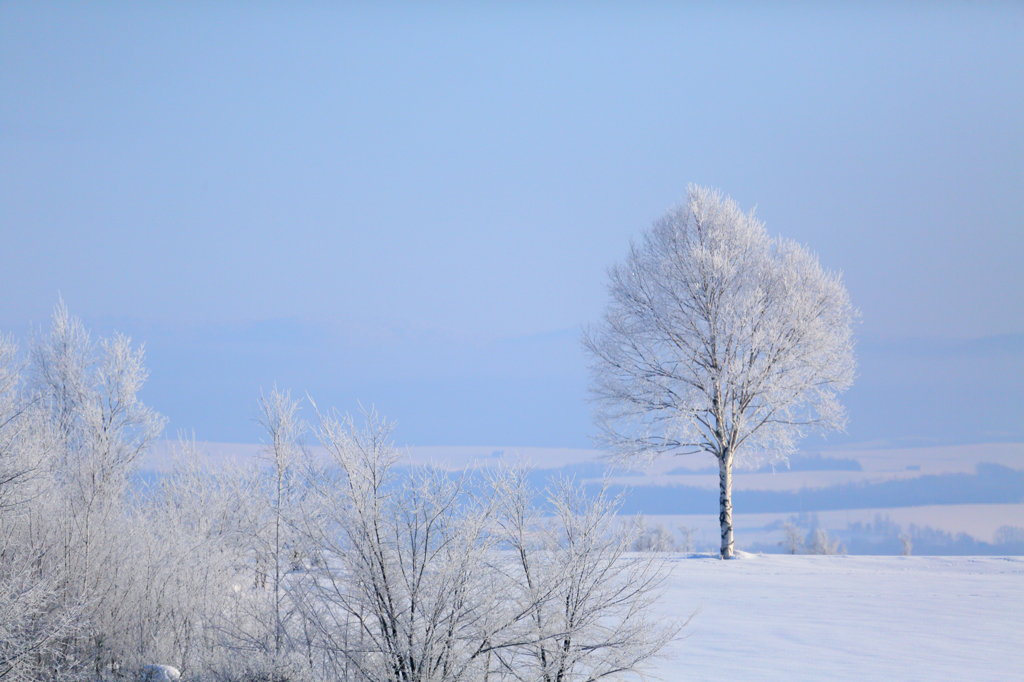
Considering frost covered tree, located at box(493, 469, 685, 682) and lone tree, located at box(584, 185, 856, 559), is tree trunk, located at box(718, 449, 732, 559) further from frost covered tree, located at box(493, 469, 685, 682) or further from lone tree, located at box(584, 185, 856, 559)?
frost covered tree, located at box(493, 469, 685, 682)

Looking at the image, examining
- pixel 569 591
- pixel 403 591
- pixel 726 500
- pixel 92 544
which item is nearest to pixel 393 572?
pixel 403 591

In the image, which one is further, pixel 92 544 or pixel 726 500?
pixel 726 500

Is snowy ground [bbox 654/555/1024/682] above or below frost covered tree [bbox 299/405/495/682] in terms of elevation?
below

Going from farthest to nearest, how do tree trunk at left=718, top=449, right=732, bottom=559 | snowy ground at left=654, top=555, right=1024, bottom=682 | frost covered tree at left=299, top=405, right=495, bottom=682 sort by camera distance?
tree trunk at left=718, top=449, right=732, bottom=559 < snowy ground at left=654, top=555, right=1024, bottom=682 < frost covered tree at left=299, top=405, right=495, bottom=682

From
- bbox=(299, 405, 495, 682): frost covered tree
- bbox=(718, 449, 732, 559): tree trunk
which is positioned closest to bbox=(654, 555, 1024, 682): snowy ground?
bbox=(718, 449, 732, 559): tree trunk

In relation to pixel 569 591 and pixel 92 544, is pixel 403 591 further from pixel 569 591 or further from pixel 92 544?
pixel 92 544

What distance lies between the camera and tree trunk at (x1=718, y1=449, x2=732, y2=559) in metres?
17.7

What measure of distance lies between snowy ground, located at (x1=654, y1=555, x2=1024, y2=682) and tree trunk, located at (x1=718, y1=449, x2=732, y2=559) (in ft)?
2.69

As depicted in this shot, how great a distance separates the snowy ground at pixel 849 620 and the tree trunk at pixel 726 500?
82cm

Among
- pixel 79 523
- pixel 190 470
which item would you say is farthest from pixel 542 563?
pixel 190 470

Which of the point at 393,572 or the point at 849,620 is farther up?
the point at 393,572

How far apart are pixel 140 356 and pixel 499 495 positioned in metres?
17.4

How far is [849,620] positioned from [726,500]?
6.91 meters

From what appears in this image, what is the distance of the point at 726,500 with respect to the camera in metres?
18.0
